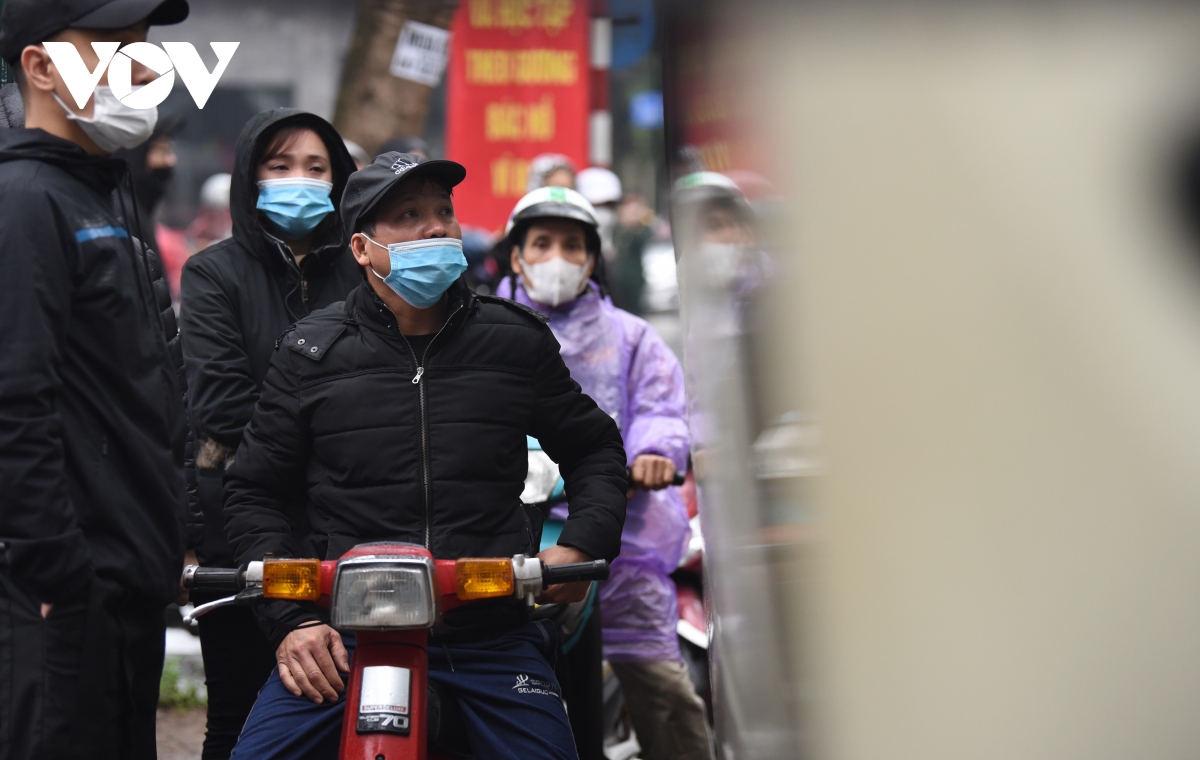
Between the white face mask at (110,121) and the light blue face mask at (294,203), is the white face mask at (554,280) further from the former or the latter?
the white face mask at (110,121)

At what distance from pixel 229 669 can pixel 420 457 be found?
3.88ft

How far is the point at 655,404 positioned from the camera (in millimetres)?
4500

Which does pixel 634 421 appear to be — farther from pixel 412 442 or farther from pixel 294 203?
pixel 412 442

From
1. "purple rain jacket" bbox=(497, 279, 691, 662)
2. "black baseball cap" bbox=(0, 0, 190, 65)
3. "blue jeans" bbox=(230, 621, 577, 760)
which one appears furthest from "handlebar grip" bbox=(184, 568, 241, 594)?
"purple rain jacket" bbox=(497, 279, 691, 662)

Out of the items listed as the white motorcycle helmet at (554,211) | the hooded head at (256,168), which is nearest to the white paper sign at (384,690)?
the hooded head at (256,168)

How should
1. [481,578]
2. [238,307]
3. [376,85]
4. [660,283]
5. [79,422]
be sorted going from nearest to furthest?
[481,578] < [79,422] < [238,307] < [376,85] < [660,283]

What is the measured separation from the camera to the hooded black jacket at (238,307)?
12.1ft

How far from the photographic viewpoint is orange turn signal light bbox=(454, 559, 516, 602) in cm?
265

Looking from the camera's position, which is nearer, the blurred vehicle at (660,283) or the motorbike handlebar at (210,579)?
the motorbike handlebar at (210,579)

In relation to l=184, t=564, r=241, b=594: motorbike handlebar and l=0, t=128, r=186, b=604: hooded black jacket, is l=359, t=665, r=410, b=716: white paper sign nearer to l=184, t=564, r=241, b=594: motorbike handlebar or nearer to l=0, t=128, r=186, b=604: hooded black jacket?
l=184, t=564, r=241, b=594: motorbike handlebar

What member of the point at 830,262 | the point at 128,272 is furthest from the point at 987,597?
the point at 128,272

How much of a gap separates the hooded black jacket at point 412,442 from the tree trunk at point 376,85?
7.33 metres

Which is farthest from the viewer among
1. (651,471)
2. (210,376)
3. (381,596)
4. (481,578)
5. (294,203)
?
(651,471)

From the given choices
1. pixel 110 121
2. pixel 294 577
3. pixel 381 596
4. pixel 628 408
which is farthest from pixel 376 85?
pixel 381 596
